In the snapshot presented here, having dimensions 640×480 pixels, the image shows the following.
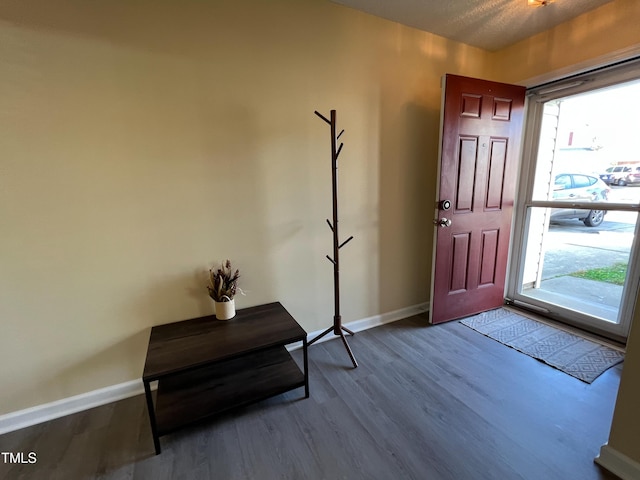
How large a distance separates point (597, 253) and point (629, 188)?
0.56 metres

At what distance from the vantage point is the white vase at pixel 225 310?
1783 mm

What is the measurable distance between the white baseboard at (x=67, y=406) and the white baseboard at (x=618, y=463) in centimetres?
245

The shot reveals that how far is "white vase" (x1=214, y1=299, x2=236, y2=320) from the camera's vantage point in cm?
178

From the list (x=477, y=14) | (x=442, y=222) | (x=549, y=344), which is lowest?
(x=549, y=344)

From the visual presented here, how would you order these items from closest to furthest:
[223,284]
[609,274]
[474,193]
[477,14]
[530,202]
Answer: [223,284] < [477,14] < [609,274] < [474,193] < [530,202]

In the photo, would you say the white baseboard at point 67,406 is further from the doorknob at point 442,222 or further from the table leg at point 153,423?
the doorknob at point 442,222

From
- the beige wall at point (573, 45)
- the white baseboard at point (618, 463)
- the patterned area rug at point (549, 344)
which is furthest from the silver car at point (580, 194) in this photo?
the white baseboard at point (618, 463)

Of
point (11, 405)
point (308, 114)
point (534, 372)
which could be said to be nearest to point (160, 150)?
point (308, 114)

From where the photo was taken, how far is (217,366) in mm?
1804

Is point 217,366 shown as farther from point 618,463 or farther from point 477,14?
point 477,14

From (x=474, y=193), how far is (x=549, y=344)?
1.32m

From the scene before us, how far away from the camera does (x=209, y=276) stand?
6.07 ft

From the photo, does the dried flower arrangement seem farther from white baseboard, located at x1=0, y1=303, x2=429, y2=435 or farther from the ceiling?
the ceiling

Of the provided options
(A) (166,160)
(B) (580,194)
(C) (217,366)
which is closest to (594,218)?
(B) (580,194)
